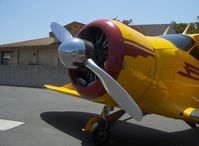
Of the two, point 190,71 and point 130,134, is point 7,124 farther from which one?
point 190,71

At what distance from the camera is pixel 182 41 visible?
20.6 feet

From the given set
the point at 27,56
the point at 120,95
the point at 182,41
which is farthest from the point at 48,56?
the point at 120,95

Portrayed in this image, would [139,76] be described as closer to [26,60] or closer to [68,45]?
[68,45]

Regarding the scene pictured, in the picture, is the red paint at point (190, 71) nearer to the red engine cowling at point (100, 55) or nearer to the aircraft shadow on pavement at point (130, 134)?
the aircraft shadow on pavement at point (130, 134)

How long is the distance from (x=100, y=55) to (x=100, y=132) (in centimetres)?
145

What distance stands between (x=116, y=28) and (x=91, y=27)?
25.0 inches

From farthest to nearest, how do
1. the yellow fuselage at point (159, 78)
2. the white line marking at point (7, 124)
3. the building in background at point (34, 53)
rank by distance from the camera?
the building in background at point (34, 53), the white line marking at point (7, 124), the yellow fuselage at point (159, 78)

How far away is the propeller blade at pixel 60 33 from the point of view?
5977mm

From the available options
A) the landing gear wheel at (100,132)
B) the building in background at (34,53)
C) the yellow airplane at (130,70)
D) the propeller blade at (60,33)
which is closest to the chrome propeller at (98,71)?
the yellow airplane at (130,70)

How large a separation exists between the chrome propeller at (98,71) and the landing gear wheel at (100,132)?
45.5 inches

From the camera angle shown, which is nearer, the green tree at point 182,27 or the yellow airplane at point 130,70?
the yellow airplane at point 130,70

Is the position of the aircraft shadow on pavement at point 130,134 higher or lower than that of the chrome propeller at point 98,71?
lower

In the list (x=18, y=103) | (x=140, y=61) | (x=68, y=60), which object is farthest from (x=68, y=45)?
(x=18, y=103)

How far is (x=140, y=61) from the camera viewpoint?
5180 mm
